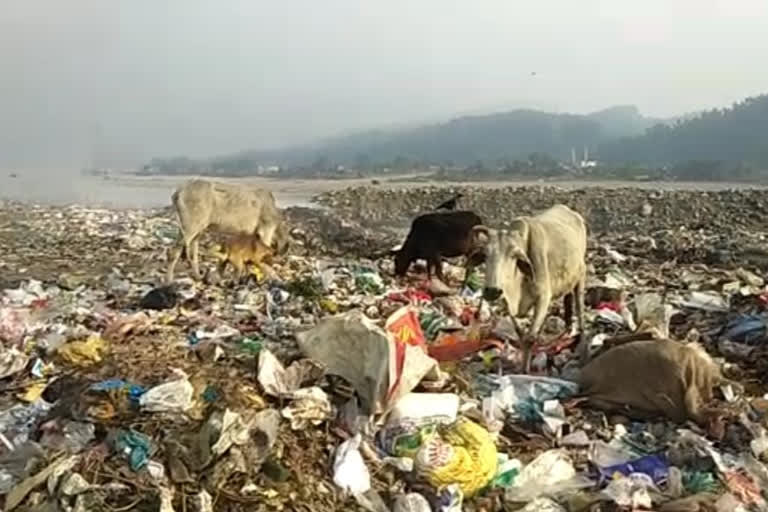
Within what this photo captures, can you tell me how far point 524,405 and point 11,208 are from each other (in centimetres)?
2171

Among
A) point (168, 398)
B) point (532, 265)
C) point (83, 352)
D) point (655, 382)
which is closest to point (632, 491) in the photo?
point (655, 382)

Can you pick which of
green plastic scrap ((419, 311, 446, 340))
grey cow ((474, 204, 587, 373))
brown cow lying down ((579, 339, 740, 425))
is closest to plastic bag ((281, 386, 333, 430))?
grey cow ((474, 204, 587, 373))

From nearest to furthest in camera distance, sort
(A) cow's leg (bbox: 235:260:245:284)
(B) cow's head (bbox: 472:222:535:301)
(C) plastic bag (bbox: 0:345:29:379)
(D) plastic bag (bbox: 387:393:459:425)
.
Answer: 1. (D) plastic bag (bbox: 387:393:459:425)
2. (B) cow's head (bbox: 472:222:535:301)
3. (C) plastic bag (bbox: 0:345:29:379)
4. (A) cow's leg (bbox: 235:260:245:284)

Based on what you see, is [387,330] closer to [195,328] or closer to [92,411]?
[92,411]

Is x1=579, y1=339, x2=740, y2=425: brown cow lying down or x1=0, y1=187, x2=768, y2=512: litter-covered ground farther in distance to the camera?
x1=579, y1=339, x2=740, y2=425: brown cow lying down

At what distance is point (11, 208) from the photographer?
81.0 ft

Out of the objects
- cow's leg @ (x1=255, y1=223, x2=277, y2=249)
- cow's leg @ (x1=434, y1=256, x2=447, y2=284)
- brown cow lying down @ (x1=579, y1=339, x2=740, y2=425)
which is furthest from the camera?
cow's leg @ (x1=255, y1=223, x2=277, y2=249)

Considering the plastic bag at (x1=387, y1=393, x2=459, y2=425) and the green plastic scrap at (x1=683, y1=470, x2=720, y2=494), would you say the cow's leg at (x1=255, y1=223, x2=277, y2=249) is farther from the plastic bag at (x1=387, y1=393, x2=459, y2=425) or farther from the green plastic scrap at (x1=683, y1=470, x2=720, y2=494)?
the green plastic scrap at (x1=683, y1=470, x2=720, y2=494)

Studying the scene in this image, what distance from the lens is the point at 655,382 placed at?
5.74 metres

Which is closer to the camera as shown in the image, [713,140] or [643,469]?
[643,469]

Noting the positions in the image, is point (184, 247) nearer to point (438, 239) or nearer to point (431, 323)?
point (438, 239)

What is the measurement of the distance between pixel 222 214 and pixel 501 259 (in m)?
5.95

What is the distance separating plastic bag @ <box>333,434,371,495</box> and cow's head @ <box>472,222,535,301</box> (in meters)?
1.84

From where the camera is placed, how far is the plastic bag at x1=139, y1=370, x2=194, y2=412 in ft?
16.4
